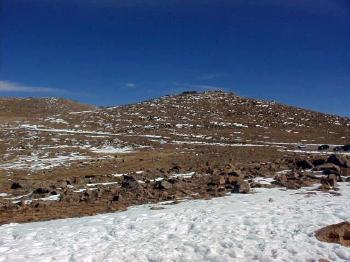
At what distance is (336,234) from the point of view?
467 inches

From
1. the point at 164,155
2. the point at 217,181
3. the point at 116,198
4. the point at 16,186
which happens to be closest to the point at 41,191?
the point at 16,186

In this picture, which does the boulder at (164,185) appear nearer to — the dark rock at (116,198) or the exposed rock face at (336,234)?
the dark rock at (116,198)

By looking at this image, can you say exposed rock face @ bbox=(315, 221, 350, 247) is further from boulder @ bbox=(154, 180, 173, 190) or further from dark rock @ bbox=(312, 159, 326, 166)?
dark rock @ bbox=(312, 159, 326, 166)

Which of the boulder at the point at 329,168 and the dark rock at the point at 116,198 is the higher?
the boulder at the point at 329,168

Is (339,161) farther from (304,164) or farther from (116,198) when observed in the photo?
(116,198)

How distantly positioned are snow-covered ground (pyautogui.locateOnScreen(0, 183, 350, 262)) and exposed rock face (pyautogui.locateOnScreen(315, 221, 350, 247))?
0.28m

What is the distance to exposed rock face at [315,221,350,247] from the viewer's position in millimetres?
11594

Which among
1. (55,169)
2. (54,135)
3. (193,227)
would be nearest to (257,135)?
(54,135)

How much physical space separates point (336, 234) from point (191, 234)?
12.3 ft

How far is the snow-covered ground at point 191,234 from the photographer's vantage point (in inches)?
436

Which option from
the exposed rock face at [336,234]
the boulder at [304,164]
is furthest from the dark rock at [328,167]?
the exposed rock face at [336,234]

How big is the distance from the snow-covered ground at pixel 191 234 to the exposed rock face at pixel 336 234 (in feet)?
0.90

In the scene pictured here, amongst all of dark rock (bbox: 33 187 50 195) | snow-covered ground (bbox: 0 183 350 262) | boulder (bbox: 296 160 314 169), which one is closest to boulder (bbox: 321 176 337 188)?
snow-covered ground (bbox: 0 183 350 262)

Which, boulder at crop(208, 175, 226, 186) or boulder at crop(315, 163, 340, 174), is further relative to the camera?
boulder at crop(315, 163, 340, 174)
